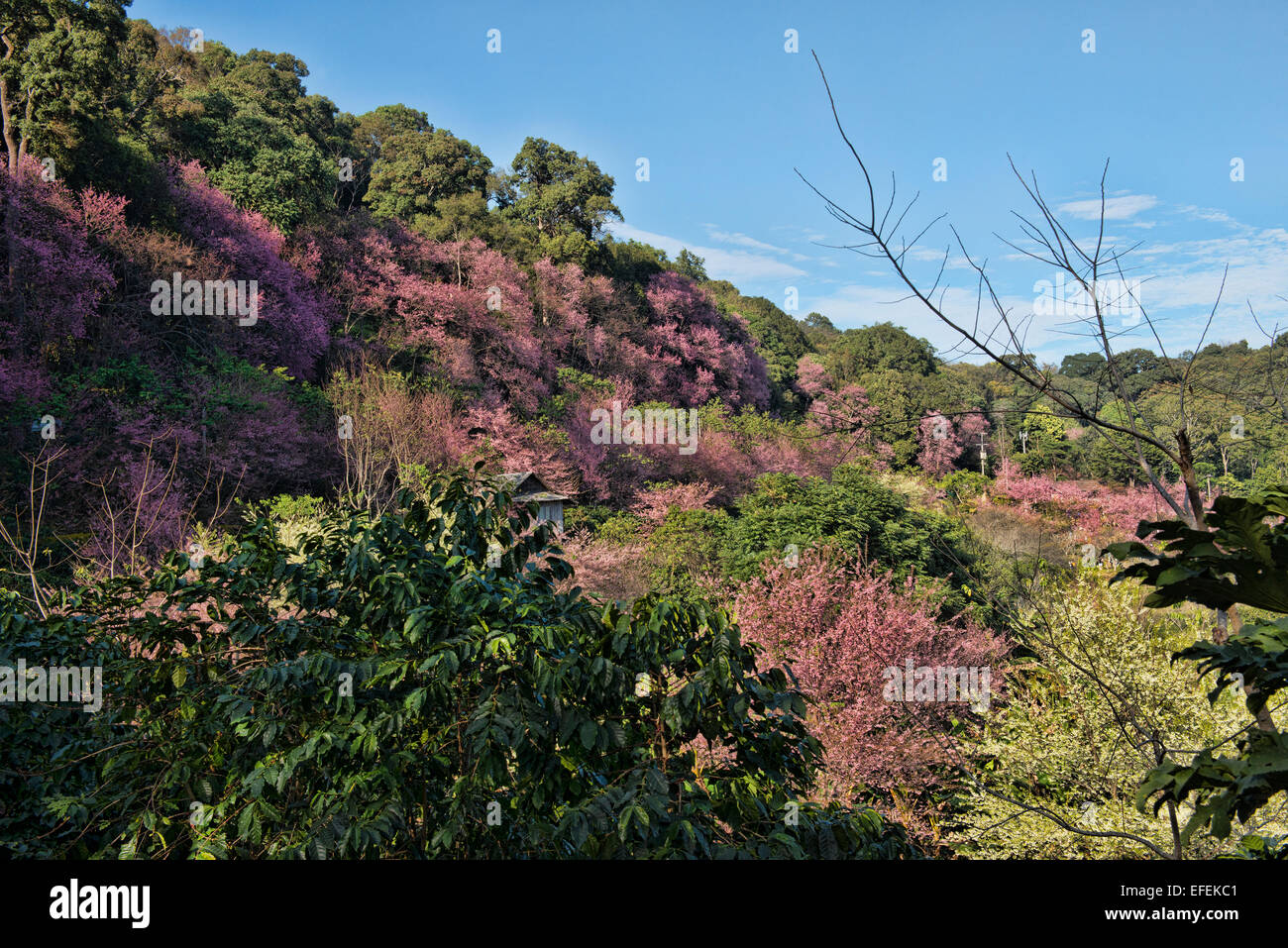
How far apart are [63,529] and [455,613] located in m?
10.5

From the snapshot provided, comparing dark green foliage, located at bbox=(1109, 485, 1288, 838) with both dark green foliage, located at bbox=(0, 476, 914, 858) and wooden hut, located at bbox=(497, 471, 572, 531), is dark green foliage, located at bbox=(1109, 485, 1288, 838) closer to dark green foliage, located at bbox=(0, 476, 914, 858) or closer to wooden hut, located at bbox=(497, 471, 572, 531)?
dark green foliage, located at bbox=(0, 476, 914, 858)

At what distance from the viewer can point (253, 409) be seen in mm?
12852

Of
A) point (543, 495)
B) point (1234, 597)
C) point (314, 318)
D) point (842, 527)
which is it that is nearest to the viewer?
point (1234, 597)

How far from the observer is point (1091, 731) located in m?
6.51

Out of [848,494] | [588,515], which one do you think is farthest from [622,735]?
[588,515]

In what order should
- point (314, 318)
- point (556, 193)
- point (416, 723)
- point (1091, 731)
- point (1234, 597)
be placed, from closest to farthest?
point (1234, 597), point (416, 723), point (1091, 731), point (314, 318), point (556, 193)

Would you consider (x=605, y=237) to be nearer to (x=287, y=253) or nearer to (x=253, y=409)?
(x=287, y=253)

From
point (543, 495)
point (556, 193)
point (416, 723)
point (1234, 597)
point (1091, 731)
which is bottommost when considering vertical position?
point (1091, 731)

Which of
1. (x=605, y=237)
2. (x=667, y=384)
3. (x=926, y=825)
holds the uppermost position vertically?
(x=605, y=237)

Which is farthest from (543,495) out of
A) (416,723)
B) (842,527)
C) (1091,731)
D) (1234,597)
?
(1234,597)

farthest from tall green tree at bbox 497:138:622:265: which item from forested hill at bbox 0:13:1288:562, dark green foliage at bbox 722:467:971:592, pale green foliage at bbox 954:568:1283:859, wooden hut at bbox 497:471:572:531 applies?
pale green foliage at bbox 954:568:1283:859

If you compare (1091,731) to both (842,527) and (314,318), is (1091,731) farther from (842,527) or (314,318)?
(314,318)

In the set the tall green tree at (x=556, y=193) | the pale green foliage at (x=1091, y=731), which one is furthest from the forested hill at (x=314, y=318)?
the pale green foliage at (x=1091, y=731)

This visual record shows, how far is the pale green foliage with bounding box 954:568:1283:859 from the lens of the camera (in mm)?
5926
